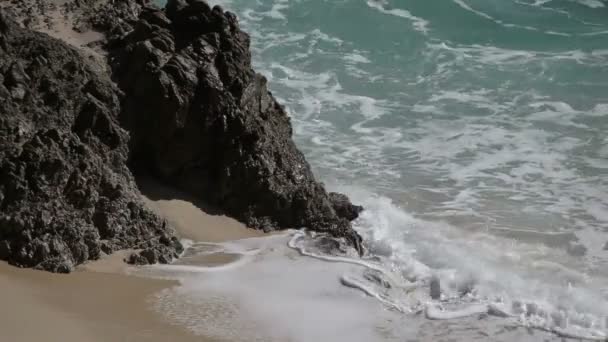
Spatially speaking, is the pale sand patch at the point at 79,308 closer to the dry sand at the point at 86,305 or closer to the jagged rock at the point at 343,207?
the dry sand at the point at 86,305

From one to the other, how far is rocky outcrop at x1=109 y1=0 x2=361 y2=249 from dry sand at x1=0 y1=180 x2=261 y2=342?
240 cm

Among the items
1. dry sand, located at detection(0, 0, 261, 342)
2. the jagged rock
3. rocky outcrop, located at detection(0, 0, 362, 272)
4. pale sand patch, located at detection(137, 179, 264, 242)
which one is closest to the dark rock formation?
rocky outcrop, located at detection(0, 0, 362, 272)

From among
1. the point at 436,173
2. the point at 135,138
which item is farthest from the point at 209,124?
the point at 436,173

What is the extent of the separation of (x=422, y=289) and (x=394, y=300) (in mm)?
869

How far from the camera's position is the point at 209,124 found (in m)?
10.5

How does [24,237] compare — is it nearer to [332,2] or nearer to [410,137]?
[410,137]

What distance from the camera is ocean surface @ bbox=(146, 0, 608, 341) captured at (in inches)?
321

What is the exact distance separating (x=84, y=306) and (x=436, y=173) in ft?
30.7

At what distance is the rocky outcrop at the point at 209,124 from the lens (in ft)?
33.3

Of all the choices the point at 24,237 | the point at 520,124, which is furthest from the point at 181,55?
the point at 520,124

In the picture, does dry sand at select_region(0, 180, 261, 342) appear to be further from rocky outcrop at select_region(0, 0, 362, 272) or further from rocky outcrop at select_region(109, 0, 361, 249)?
rocky outcrop at select_region(109, 0, 361, 249)

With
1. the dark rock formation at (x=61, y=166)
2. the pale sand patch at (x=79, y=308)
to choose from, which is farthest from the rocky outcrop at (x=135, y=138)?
the pale sand patch at (x=79, y=308)

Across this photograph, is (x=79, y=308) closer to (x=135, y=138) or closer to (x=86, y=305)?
(x=86, y=305)

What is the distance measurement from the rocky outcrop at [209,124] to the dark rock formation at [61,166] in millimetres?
800
